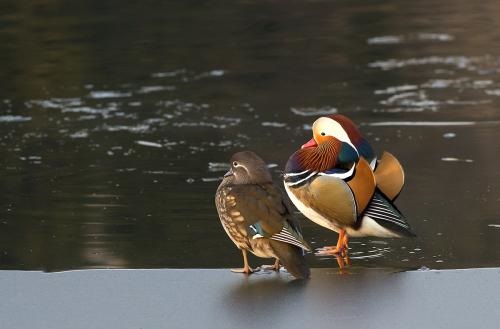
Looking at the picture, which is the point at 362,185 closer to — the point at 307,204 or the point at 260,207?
the point at 307,204

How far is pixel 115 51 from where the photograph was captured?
1583 cm

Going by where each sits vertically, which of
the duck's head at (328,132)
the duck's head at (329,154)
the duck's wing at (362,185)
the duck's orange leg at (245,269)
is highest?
the duck's head at (328,132)

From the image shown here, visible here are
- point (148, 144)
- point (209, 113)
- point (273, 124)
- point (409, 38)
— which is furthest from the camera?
point (409, 38)

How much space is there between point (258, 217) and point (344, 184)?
673 mm

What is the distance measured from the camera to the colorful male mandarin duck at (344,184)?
7367 millimetres

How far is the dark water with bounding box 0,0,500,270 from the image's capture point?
315 inches

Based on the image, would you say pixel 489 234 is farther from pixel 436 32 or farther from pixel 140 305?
pixel 436 32

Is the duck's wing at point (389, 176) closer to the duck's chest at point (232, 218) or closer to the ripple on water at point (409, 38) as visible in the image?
the duck's chest at point (232, 218)

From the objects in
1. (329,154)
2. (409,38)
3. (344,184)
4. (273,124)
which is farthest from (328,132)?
(409,38)

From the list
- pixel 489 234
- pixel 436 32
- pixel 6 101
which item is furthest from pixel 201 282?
pixel 436 32

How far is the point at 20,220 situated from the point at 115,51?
7462 millimetres

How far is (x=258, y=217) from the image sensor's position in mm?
6949

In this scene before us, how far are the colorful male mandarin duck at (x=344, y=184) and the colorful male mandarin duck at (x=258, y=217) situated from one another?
0.29m

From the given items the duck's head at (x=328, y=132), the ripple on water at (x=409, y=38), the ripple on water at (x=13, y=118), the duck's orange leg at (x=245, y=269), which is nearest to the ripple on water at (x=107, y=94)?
the ripple on water at (x=13, y=118)
